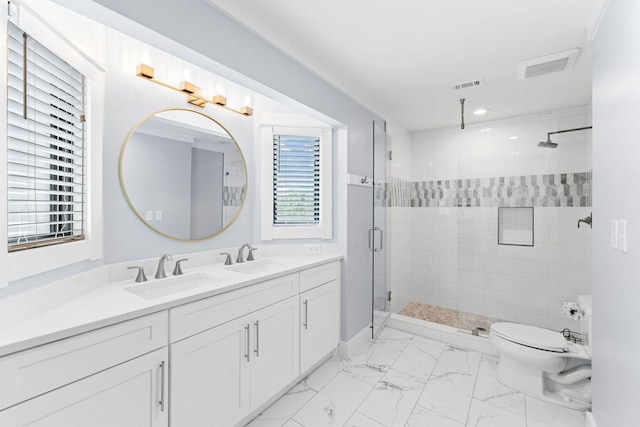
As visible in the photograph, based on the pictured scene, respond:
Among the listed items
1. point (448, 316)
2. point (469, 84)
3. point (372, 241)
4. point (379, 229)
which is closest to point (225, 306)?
point (372, 241)

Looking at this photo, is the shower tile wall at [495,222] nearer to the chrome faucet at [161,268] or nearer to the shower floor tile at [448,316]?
the shower floor tile at [448,316]

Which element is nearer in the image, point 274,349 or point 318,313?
point 274,349

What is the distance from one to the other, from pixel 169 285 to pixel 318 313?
112cm

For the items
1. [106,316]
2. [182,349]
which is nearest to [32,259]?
[106,316]

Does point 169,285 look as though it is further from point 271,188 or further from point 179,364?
point 271,188

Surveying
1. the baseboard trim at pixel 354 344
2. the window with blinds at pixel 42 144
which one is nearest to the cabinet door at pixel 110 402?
the window with blinds at pixel 42 144

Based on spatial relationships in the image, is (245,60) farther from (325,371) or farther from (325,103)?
(325,371)

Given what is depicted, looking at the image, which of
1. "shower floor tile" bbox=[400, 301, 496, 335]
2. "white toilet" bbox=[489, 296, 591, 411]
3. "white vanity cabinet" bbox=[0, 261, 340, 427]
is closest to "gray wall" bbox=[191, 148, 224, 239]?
"white vanity cabinet" bbox=[0, 261, 340, 427]

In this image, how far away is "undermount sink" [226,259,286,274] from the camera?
7.13 feet

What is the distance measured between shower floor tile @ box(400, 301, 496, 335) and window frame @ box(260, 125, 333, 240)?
1.69m

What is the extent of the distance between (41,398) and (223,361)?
754mm

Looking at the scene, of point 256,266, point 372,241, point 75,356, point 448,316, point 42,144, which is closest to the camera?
point 75,356

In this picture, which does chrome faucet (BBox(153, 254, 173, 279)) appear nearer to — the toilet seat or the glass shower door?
the glass shower door

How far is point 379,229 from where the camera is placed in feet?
9.80
